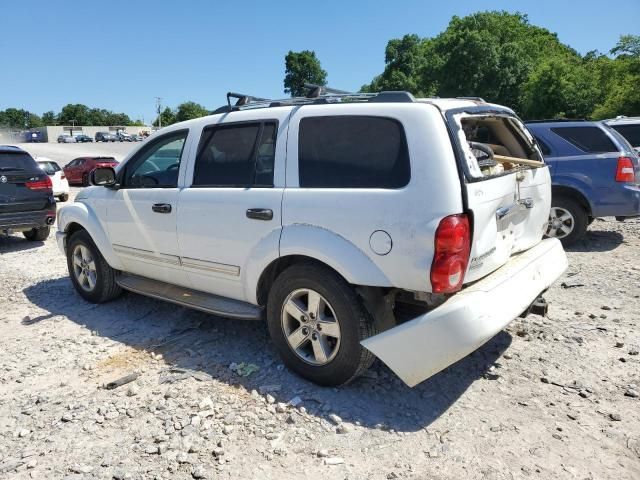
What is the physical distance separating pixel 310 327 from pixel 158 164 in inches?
88.5

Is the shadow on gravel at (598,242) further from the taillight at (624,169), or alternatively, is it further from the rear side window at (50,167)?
the rear side window at (50,167)

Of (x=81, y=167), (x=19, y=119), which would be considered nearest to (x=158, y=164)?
(x=81, y=167)

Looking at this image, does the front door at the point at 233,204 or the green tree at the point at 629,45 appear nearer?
the front door at the point at 233,204

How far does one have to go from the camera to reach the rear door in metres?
2.85

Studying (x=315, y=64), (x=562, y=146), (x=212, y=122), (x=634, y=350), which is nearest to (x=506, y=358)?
(x=634, y=350)

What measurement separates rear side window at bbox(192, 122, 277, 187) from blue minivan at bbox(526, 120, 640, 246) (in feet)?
16.1

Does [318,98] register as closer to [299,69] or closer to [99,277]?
[99,277]

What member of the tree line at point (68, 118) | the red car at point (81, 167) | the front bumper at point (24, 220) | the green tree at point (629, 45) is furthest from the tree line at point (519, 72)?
the tree line at point (68, 118)

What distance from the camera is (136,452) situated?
2762 millimetres

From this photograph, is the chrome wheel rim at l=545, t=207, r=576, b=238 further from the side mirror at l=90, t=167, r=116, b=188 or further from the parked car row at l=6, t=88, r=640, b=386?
the side mirror at l=90, t=167, r=116, b=188

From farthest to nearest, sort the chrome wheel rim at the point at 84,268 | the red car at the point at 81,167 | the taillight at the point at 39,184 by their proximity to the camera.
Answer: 1. the red car at the point at 81,167
2. the taillight at the point at 39,184
3. the chrome wheel rim at the point at 84,268

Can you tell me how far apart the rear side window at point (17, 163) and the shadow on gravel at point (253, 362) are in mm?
3482

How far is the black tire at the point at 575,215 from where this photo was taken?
6.83 metres

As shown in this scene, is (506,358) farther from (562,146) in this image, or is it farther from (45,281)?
(45,281)
